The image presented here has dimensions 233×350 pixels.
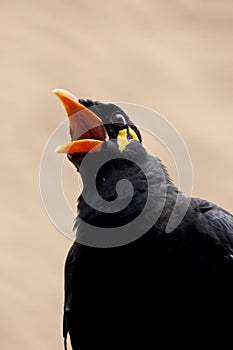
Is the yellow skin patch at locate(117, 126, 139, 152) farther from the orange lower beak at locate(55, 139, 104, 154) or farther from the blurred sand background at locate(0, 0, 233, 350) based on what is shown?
the blurred sand background at locate(0, 0, 233, 350)

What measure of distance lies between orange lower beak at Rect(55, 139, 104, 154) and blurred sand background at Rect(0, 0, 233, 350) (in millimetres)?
3394

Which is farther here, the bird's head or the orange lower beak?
the bird's head

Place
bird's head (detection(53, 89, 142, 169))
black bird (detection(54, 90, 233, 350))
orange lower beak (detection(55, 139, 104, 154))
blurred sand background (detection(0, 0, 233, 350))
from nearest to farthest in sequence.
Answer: black bird (detection(54, 90, 233, 350))
orange lower beak (detection(55, 139, 104, 154))
bird's head (detection(53, 89, 142, 169))
blurred sand background (detection(0, 0, 233, 350))

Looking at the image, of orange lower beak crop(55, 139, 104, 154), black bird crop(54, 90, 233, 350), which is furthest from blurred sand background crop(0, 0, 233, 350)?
orange lower beak crop(55, 139, 104, 154)

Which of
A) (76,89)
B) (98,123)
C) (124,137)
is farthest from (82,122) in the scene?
(76,89)

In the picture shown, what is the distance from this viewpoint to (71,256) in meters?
4.49

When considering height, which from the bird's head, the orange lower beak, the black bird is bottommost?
the black bird

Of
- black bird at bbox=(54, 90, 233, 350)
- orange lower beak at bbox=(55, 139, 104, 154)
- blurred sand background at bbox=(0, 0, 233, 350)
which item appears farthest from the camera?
blurred sand background at bbox=(0, 0, 233, 350)

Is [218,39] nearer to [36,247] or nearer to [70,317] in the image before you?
[36,247]

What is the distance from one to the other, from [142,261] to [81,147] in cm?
56

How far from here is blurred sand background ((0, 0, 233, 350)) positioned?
8.02 meters

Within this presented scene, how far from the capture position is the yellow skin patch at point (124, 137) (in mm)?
4406

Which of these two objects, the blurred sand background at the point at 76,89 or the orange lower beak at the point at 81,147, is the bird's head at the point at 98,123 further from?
the blurred sand background at the point at 76,89

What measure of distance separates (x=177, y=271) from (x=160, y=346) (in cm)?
34
